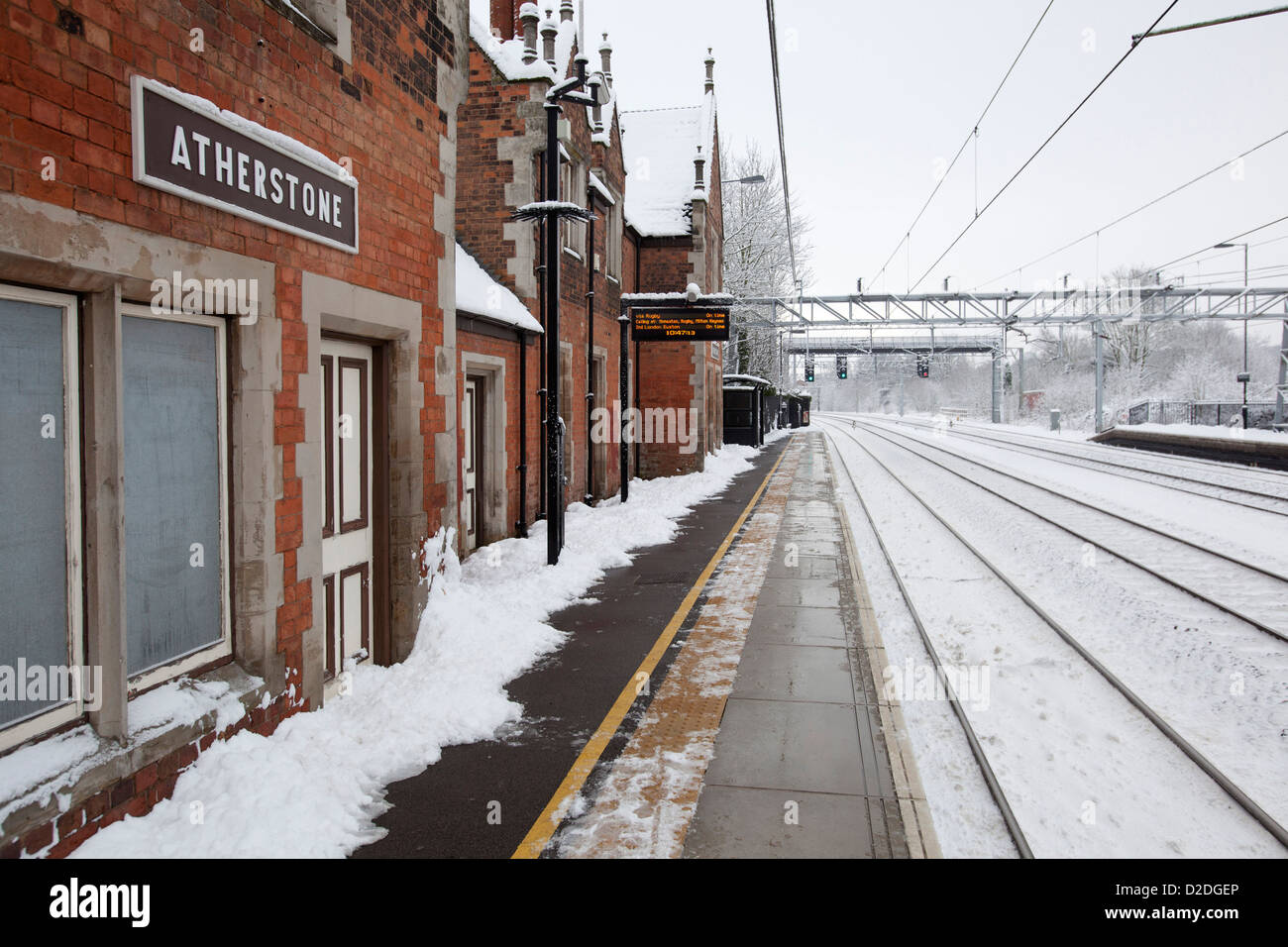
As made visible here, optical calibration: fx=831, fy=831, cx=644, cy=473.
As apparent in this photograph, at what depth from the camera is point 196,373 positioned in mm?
4297

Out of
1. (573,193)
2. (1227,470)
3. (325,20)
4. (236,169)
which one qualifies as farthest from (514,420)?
(1227,470)

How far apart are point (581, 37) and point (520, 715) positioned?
841 cm

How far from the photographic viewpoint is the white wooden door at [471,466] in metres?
11.1

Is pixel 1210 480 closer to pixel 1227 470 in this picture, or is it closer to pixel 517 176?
pixel 1227 470

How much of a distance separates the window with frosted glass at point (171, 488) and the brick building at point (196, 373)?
0.01 meters

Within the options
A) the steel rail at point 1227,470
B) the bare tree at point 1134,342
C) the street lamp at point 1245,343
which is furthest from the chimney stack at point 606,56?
the bare tree at point 1134,342

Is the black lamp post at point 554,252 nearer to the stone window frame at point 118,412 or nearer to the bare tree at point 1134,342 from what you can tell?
the stone window frame at point 118,412

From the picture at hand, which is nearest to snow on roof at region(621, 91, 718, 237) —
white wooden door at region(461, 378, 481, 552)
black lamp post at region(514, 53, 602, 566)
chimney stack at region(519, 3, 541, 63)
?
chimney stack at region(519, 3, 541, 63)

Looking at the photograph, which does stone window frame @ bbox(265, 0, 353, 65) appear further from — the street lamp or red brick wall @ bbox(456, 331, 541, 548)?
the street lamp

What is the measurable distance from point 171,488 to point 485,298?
7.68 meters

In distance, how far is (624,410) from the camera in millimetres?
17094

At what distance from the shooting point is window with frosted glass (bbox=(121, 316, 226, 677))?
3.89 metres

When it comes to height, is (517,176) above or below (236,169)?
above
